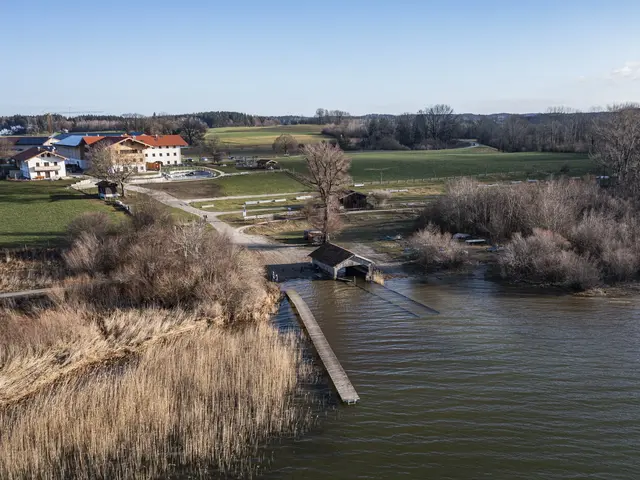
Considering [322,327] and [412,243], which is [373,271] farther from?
[322,327]

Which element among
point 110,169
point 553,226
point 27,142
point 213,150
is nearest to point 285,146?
point 213,150

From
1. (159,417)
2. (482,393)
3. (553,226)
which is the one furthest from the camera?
(553,226)

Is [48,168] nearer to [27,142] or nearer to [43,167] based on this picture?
[43,167]

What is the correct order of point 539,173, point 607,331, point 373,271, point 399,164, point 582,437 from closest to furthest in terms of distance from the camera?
1. point 582,437
2. point 607,331
3. point 373,271
4. point 539,173
5. point 399,164

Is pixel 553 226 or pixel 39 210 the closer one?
pixel 553 226

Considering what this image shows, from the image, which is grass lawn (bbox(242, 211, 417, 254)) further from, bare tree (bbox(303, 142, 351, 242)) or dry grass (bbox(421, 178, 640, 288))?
dry grass (bbox(421, 178, 640, 288))

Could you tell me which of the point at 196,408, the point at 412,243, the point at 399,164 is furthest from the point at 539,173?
the point at 196,408

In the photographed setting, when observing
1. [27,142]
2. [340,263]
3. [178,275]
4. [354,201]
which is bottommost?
[340,263]

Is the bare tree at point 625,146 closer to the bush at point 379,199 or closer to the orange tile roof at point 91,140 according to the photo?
the bush at point 379,199
